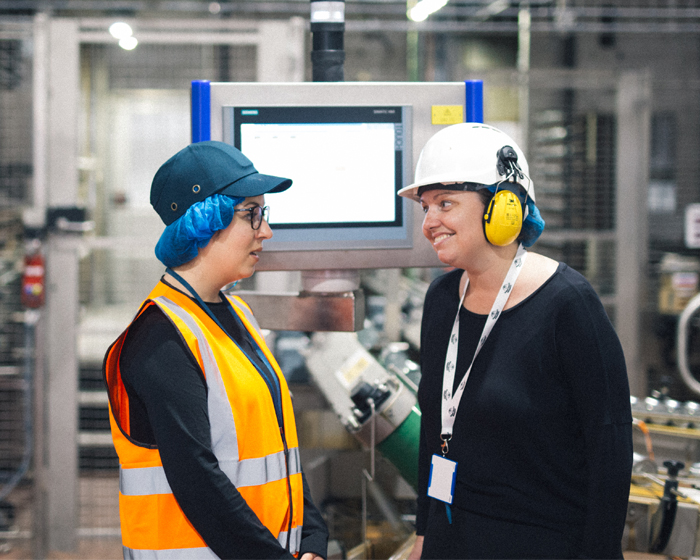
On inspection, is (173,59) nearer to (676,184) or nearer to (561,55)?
(561,55)

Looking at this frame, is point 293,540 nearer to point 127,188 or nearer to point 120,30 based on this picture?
point 120,30

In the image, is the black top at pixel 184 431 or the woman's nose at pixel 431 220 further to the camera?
the woman's nose at pixel 431 220

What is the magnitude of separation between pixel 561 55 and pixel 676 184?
2079mm

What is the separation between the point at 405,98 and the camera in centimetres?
201

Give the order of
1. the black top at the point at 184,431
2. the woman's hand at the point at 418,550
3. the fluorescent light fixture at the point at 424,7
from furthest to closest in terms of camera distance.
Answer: the fluorescent light fixture at the point at 424,7 < the woman's hand at the point at 418,550 < the black top at the point at 184,431

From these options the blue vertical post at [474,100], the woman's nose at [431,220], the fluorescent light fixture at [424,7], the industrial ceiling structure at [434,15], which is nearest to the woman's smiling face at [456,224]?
the woman's nose at [431,220]

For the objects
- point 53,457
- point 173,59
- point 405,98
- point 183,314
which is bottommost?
point 53,457

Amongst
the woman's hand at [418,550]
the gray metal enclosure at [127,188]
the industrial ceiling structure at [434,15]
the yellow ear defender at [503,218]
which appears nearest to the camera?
the yellow ear defender at [503,218]

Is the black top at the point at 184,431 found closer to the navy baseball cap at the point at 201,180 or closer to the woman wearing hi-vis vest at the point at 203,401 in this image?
the woman wearing hi-vis vest at the point at 203,401

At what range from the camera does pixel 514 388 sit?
1408 mm

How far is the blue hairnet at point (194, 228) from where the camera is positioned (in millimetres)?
1445

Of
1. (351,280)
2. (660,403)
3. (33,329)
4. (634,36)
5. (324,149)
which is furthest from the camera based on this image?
(634,36)

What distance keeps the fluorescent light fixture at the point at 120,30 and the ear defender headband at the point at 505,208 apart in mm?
2741

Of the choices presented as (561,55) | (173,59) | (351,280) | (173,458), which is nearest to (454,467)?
(173,458)
